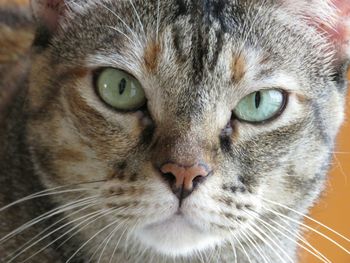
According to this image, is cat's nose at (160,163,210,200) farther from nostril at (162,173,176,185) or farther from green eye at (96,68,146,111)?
green eye at (96,68,146,111)

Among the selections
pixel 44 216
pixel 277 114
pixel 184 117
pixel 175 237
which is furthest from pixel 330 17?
pixel 44 216

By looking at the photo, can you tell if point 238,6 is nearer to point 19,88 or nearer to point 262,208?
point 262,208

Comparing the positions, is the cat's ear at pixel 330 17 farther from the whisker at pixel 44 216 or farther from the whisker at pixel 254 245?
the whisker at pixel 44 216

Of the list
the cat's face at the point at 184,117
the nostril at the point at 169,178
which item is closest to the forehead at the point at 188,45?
the cat's face at the point at 184,117

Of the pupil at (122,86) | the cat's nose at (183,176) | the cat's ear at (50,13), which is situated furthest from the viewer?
the cat's ear at (50,13)

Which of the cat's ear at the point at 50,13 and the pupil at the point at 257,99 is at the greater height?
the cat's ear at the point at 50,13

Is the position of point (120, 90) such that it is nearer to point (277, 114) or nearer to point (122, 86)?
point (122, 86)

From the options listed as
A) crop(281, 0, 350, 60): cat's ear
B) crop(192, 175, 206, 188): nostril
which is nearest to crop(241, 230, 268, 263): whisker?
crop(192, 175, 206, 188): nostril

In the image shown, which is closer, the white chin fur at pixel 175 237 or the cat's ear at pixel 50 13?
the white chin fur at pixel 175 237
